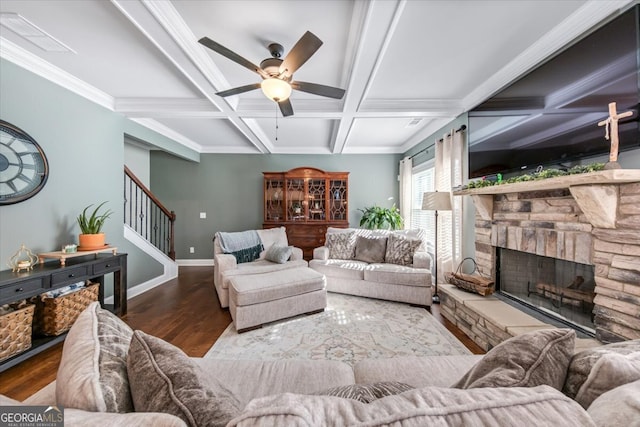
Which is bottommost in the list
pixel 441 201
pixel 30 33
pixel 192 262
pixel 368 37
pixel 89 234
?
pixel 192 262

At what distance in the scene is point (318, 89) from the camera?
2275mm

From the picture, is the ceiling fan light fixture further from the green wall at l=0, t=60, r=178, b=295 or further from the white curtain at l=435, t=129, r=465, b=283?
the white curtain at l=435, t=129, r=465, b=283

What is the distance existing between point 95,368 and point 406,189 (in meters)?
5.16

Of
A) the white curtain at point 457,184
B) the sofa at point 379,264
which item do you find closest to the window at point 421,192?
the sofa at point 379,264

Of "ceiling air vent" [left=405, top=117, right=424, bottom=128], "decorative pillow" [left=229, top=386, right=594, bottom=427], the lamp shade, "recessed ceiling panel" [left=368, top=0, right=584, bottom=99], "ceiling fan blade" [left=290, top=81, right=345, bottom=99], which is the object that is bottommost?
"decorative pillow" [left=229, top=386, right=594, bottom=427]

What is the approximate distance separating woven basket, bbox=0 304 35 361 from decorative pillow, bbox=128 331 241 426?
221 cm

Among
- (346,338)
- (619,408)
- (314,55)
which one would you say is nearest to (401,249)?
(346,338)

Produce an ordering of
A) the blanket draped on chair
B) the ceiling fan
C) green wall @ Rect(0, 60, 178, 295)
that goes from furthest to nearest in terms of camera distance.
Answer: the blanket draped on chair < green wall @ Rect(0, 60, 178, 295) < the ceiling fan

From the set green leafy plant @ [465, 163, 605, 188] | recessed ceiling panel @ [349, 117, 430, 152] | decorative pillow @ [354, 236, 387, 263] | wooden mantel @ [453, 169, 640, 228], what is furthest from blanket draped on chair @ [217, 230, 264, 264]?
wooden mantel @ [453, 169, 640, 228]

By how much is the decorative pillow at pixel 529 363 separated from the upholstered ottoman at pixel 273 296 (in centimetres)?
218

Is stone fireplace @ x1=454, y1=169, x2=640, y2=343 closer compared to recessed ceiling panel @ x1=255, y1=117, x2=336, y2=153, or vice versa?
stone fireplace @ x1=454, y1=169, x2=640, y2=343

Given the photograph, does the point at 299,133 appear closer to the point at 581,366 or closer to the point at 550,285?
the point at 550,285

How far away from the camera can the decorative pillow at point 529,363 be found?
27.0 inches

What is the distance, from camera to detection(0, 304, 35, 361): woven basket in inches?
Result: 76.7
